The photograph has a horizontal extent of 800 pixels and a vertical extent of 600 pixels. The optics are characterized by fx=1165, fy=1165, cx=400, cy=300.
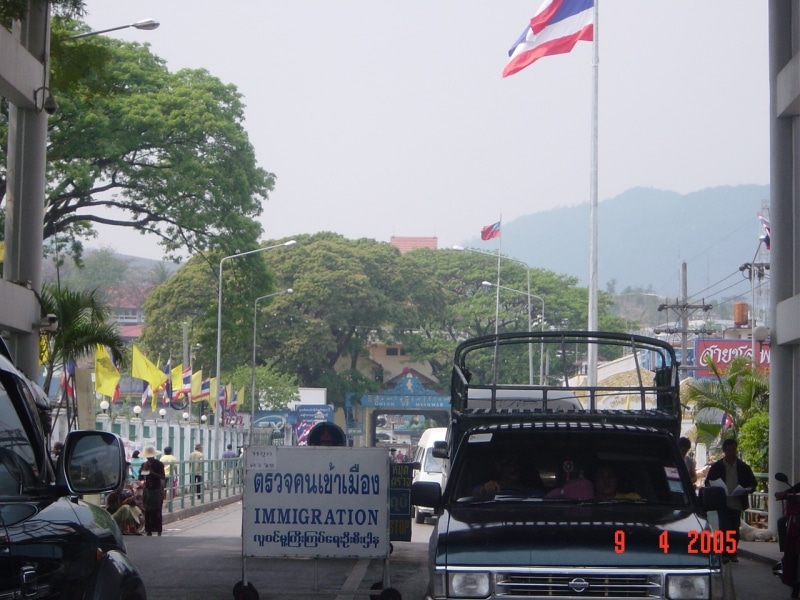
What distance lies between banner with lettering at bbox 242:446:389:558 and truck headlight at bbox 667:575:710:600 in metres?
4.01

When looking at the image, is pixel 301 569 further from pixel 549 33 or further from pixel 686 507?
pixel 549 33

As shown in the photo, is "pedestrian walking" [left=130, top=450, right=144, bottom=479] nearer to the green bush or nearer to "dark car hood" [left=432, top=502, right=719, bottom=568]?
the green bush

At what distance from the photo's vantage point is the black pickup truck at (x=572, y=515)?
252 inches

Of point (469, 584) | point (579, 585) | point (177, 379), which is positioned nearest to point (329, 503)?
point (469, 584)

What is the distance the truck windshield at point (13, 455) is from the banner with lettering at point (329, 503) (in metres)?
5.85

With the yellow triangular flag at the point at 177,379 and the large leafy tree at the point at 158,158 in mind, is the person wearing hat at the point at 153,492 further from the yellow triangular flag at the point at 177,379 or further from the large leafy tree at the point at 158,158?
the yellow triangular flag at the point at 177,379

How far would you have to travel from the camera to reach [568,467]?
25.7 feet

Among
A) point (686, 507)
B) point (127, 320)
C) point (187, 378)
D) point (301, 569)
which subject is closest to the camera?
point (686, 507)

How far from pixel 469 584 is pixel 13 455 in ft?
10.1

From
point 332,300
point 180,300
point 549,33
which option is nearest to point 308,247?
point 332,300

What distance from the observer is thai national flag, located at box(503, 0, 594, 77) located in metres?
26.5

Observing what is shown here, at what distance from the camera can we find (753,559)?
17.1m

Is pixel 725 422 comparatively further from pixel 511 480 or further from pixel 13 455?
pixel 13 455

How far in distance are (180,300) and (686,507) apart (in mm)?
60564
